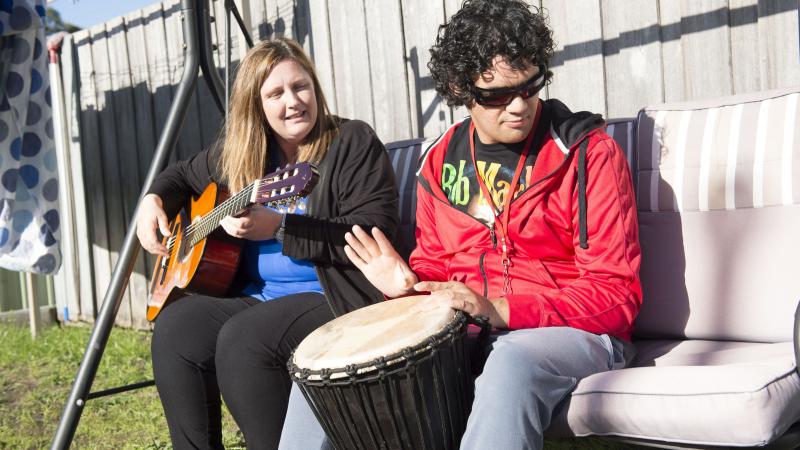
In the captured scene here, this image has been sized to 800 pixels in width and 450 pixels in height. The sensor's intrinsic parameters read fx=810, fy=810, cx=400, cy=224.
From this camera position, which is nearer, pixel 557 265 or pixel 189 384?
pixel 557 265

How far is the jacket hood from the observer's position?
2.11 m

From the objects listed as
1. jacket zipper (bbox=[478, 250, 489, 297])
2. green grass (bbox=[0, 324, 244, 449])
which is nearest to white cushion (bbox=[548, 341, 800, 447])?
jacket zipper (bbox=[478, 250, 489, 297])

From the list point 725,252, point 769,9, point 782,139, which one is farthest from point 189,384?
point 769,9

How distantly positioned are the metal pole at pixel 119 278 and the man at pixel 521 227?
3.54 ft

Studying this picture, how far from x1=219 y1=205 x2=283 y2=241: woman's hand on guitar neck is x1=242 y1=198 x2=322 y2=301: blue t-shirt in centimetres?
12

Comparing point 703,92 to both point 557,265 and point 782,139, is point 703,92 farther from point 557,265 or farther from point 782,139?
point 557,265

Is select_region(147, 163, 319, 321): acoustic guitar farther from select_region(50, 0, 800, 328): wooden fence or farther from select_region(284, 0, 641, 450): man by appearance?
select_region(50, 0, 800, 328): wooden fence

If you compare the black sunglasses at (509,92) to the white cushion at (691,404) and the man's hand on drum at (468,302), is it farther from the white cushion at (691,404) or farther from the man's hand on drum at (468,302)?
the white cushion at (691,404)

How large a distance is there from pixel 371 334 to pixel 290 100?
102 cm

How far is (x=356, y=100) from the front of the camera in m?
3.81

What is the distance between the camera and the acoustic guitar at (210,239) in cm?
225

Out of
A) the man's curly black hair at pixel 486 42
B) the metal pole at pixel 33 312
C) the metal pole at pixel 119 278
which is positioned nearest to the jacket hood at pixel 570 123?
the man's curly black hair at pixel 486 42

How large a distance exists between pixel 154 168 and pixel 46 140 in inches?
63.4

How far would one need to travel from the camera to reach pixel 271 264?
8.68ft
